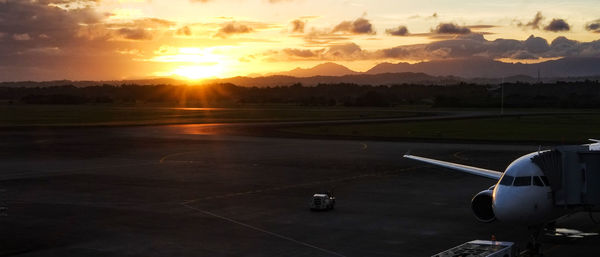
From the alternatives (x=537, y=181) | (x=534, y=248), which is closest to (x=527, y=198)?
(x=537, y=181)

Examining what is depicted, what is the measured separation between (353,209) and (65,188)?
68.5ft

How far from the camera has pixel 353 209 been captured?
3681cm

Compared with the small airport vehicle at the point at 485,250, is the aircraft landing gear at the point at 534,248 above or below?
below

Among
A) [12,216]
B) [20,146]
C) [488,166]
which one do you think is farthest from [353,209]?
[20,146]

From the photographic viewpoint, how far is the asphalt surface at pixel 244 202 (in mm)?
28328

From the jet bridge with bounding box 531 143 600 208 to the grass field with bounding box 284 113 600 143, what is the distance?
5472 cm

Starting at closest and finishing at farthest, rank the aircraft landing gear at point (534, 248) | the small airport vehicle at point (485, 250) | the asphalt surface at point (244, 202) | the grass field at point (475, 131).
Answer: the small airport vehicle at point (485, 250) → the aircraft landing gear at point (534, 248) → the asphalt surface at point (244, 202) → the grass field at point (475, 131)

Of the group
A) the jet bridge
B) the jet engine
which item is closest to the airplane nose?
the jet bridge

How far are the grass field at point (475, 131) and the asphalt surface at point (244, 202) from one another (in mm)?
12085

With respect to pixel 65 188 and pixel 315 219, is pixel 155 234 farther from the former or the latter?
pixel 65 188

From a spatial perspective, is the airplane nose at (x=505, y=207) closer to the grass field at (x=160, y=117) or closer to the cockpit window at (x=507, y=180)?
A: the cockpit window at (x=507, y=180)

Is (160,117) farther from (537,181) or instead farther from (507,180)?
(537,181)

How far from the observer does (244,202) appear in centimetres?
3925

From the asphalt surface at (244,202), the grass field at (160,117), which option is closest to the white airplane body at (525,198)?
the asphalt surface at (244,202)
